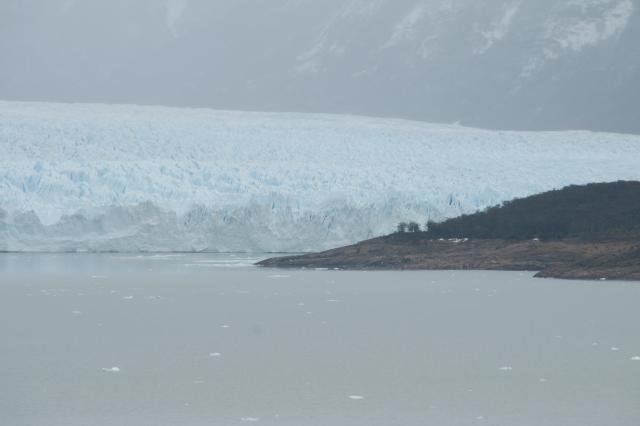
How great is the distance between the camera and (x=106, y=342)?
25.0 feet

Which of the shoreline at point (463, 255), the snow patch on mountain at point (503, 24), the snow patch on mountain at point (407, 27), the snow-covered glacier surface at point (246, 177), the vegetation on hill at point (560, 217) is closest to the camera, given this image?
the shoreline at point (463, 255)

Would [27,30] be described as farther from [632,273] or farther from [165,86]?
[632,273]

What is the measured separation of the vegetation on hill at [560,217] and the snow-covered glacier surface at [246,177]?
179 centimetres

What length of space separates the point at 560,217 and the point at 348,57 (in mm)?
21589

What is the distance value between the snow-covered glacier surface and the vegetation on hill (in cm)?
179

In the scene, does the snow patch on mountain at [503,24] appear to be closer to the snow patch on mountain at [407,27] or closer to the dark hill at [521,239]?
the snow patch on mountain at [407,27]

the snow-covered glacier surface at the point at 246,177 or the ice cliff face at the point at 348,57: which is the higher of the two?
the ice cliff face at the point at 348,57

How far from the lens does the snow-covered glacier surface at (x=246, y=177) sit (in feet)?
61.5

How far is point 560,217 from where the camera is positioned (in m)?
16.5

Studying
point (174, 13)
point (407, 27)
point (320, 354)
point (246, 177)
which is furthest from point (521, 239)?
point (174, 13)

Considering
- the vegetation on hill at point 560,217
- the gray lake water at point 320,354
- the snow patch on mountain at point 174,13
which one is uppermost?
the snow patch on mountain at point 174,13

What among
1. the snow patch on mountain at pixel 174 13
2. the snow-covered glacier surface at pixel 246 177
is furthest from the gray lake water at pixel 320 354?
the snow patch on mountain at pixel 174 13

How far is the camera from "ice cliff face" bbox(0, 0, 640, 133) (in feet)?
114

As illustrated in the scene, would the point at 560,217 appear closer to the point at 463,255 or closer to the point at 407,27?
the point at 463,255
